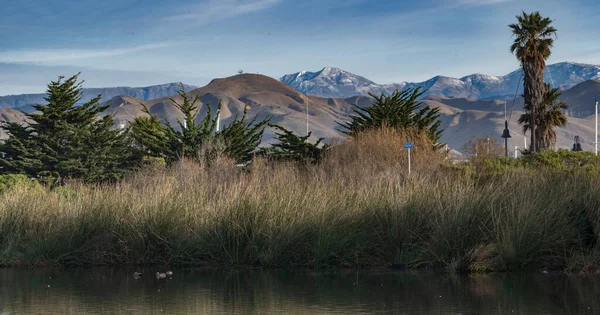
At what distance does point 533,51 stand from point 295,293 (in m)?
38.9

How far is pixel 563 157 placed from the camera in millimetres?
30938

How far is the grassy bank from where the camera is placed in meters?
16.0

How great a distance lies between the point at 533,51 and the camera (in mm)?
49531

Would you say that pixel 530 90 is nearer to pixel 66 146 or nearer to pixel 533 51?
pixel 533 51

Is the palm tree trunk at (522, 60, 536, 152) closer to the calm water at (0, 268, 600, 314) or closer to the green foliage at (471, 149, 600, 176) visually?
the green foliage at (471, 149, 600, 176)

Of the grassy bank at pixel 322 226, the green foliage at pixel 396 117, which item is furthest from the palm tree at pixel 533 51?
the grassy bank at pixel 322 226


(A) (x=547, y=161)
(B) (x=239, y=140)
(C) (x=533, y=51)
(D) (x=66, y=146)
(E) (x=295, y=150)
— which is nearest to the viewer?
(A) (x=547, y=161)

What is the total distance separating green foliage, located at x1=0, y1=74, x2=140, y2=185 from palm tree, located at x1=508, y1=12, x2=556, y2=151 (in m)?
24.5

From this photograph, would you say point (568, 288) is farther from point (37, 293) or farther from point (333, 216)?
point (37, 293)

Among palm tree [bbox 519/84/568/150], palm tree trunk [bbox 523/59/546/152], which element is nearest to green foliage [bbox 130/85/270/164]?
palm tree trunk [bbox 523/59/546/152]

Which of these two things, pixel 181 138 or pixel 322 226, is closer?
pixel 322 226

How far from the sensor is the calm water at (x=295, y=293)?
41.0ft

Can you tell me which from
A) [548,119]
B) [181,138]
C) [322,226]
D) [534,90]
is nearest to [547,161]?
[181,138]

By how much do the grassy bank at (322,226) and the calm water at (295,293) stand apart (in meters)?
0.65
